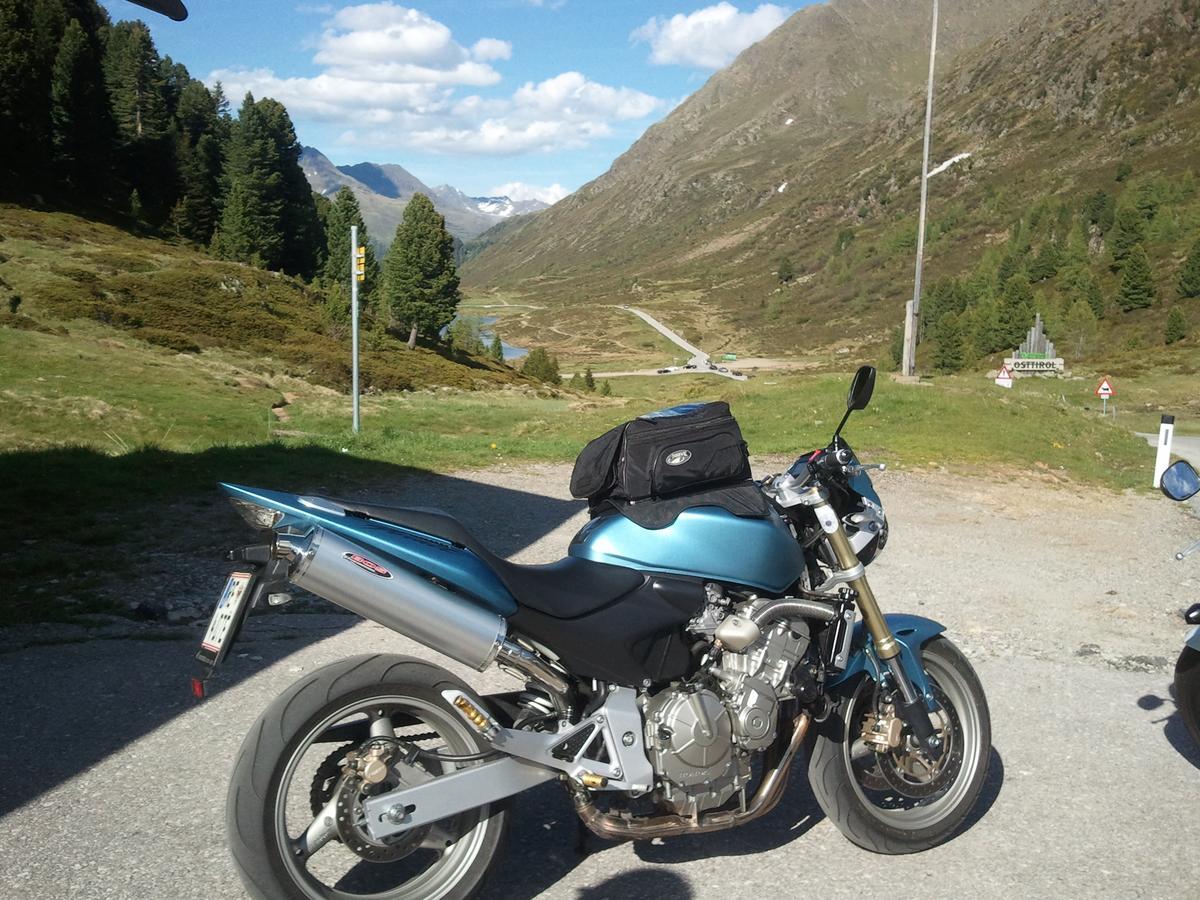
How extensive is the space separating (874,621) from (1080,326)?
270 ft

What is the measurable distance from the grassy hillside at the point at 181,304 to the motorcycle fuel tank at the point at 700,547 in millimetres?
32832

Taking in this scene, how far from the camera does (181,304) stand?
4291 cm

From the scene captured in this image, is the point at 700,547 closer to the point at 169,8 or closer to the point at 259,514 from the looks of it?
the point at 259,514

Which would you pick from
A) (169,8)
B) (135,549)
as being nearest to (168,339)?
(135,549)

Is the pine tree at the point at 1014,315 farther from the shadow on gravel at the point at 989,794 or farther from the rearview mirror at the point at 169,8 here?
the shadow on gravel at the point at 989,794

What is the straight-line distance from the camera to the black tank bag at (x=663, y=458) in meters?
3.52

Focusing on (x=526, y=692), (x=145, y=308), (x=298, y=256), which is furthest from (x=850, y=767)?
(x=298, y=256)

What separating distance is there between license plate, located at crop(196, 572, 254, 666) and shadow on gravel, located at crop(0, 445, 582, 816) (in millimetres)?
1698

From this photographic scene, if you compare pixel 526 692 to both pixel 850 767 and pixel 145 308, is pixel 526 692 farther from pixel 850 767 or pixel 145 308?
pixel 145 308

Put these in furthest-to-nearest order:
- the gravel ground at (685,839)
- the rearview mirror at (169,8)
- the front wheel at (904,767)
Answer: the rearview mirror at (169,8)
the front wheel at (904,767)
the gravel ground at (685,839)

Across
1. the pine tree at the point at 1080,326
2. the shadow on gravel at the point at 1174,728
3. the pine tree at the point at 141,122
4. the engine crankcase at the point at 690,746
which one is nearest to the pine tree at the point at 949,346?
the pine tree at the point at 1080,326

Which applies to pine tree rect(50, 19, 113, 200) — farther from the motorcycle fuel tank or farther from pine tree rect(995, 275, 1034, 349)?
the motorcycle fuel tank

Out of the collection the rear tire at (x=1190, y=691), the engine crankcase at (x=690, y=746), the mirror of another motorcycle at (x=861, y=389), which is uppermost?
the mirror of another motorcycle at (x=861, y=389)

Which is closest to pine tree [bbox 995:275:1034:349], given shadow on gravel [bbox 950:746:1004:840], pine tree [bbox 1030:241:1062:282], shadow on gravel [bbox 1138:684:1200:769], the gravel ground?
pine tree [bbox 1030:241:1062:282]
